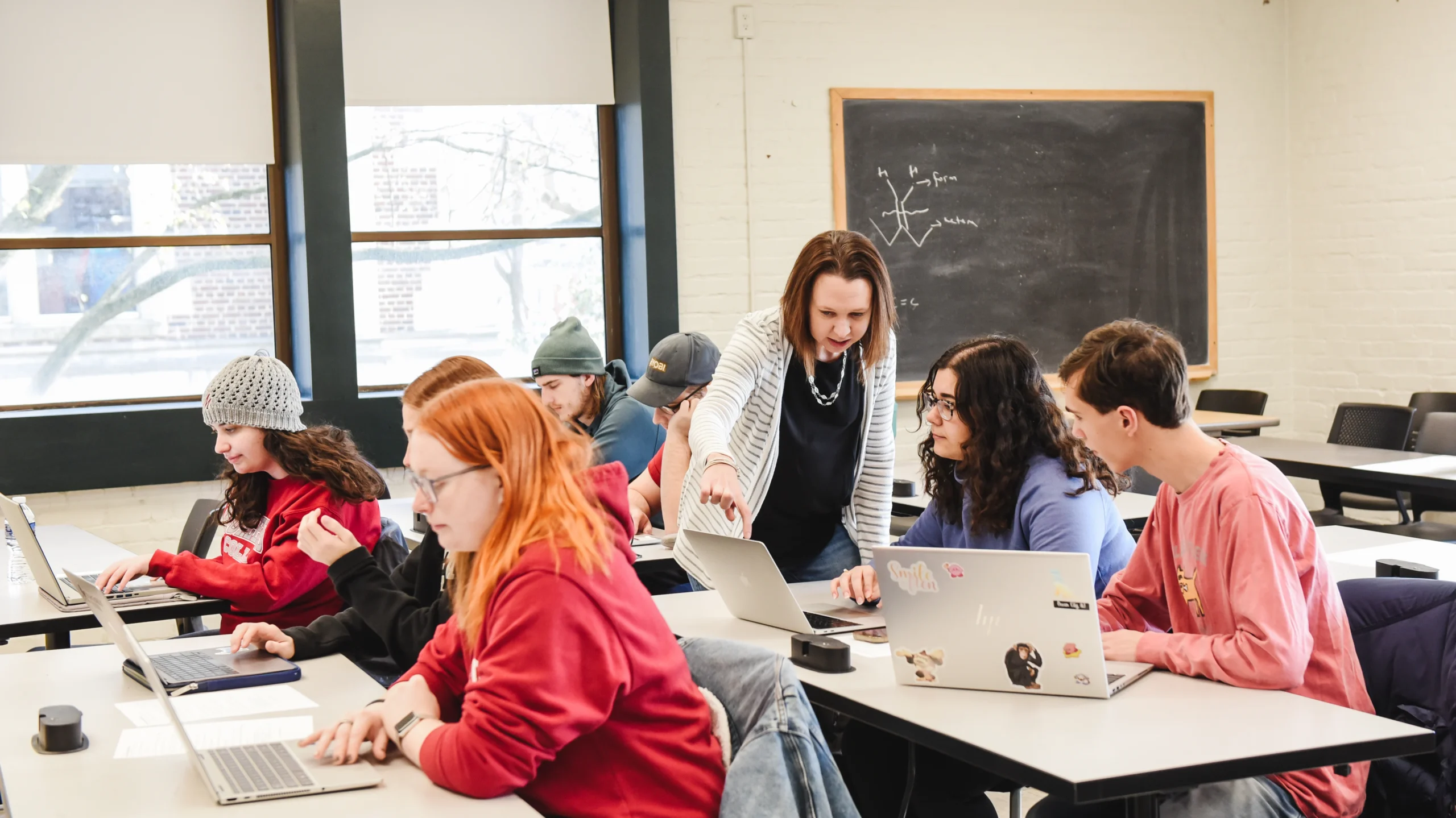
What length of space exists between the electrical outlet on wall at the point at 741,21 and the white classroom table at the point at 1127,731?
13.7 feet

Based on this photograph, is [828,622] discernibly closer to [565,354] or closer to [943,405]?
[943,405]

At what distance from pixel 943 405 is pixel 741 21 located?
11.9 feet

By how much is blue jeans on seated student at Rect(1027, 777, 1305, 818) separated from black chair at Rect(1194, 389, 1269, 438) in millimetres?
4296

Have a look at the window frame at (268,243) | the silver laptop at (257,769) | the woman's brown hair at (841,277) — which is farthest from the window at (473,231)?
the silver laptop at (257,769)

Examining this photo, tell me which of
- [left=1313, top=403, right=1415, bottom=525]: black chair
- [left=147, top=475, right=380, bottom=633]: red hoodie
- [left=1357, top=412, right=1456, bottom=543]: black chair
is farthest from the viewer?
[left=1313, top=403, right=1415, bottom=525]: black chair

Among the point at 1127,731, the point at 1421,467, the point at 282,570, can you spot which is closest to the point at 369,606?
the point at 282,570

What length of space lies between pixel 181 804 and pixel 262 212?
4212 millimetres

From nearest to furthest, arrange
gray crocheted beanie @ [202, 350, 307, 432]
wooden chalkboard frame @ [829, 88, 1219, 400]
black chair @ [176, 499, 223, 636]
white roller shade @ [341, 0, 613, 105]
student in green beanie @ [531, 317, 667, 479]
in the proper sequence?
gray crocheted beanie @ [202, 350, 307, 432] < black chair @ [176, 499, 223, 636] < student in green beanie @ [531, 317, 667, 479] < white roller shade @ [341, 0, 613, 105] < wooden chalkboard frame @ [829, 88, 1219, 400]

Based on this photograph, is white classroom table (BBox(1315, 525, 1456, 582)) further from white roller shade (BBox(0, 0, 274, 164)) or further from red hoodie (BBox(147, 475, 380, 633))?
white roller shade (BBox(0, 0, 274, 164))

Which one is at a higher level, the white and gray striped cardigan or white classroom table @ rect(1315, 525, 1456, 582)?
the white and gray striped cardigan

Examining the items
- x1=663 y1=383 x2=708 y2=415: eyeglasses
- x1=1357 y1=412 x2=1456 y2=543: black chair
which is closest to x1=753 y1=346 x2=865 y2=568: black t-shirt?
x1=663 y1=383 x2=708 y2=415: eyeglasses

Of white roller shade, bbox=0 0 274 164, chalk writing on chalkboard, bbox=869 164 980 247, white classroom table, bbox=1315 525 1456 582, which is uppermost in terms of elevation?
white roller shade, bbox=0 0 274 164

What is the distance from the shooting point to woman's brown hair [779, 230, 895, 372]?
107 inches

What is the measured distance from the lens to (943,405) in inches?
96.7
